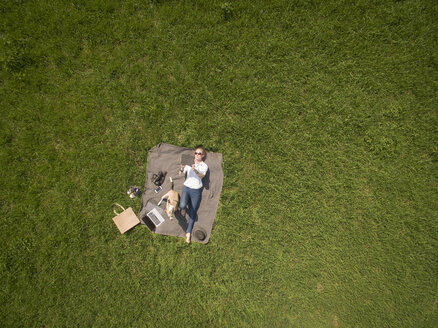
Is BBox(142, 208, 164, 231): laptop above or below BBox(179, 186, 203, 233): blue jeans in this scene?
below

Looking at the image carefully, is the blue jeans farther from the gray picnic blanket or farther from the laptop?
the laptop

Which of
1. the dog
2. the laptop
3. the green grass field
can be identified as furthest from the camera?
the laptop

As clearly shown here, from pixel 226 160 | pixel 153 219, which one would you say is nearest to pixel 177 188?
pixel 153 219

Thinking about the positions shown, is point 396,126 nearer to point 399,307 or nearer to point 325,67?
point 325,67

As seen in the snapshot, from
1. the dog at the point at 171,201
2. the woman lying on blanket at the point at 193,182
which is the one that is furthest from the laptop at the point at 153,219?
the woman lying on blanket at the point at 193,182

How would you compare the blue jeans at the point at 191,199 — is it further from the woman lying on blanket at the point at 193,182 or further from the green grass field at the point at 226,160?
the green grass field at the point at 226,160

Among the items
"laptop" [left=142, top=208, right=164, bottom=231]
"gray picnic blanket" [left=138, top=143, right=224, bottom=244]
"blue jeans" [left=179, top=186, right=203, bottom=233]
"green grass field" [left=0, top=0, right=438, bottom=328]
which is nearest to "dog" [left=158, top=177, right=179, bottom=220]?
"blue jeans" [left=179, top=186, right=203, bottom=233]

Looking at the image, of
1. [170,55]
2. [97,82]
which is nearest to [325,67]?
[170,55]

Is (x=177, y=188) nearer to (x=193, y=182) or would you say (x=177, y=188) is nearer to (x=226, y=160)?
(x=193, y=182)
